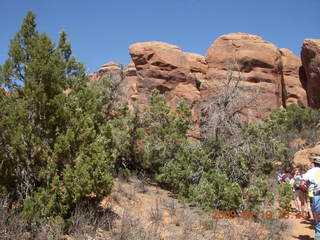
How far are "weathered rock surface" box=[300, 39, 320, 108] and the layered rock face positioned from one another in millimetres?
1724

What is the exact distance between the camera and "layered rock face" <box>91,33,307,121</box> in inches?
1085

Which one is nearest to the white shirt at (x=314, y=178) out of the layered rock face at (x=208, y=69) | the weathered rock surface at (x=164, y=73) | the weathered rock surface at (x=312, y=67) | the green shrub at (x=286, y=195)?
the green shrub at (x=286, y=195)

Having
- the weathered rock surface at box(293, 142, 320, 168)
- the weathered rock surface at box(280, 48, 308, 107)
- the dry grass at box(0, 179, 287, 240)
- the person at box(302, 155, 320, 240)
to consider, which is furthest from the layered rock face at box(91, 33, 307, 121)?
the person at box(302, 155, 320, 240)

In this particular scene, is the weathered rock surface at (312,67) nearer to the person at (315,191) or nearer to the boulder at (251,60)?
the boulder at (251,60)

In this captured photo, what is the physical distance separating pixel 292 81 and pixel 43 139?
2961cm

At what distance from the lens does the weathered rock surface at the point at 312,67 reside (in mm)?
26891

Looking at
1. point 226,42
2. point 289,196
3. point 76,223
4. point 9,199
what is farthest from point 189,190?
point 226,42

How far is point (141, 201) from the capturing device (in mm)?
8703

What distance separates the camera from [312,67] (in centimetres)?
2750

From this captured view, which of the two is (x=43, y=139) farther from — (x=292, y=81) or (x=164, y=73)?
(x=292, y=81)

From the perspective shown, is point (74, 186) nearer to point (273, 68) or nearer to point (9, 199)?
point (9, 199)

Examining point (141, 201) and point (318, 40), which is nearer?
point (141, 201)

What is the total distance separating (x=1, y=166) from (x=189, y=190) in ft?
16.5

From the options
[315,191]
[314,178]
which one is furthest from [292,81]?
[315,191]
